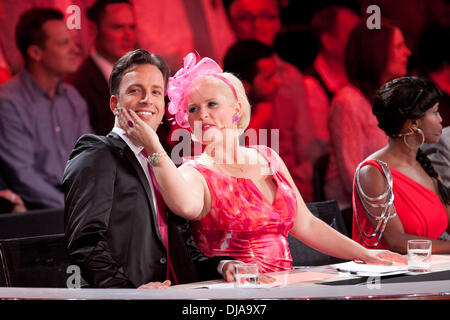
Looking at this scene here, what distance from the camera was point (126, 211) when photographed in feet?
7.77

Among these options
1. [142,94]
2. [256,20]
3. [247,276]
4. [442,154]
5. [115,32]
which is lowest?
[247,276]

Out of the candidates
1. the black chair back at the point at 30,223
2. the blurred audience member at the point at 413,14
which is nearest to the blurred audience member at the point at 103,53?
the black chair back at the point at 30,223

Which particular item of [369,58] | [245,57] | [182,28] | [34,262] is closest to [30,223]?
[34,262]

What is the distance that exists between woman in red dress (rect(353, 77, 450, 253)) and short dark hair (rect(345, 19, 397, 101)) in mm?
2764

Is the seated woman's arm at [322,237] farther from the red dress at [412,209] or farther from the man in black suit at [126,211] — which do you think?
the red dress at [412,209]

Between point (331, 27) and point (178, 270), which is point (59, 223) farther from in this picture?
point (331, 27)

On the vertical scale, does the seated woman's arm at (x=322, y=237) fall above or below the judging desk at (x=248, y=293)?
below

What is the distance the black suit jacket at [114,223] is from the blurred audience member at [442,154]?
1919 mm

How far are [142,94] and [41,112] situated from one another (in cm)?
284

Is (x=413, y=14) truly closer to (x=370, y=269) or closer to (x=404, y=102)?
(x=404, y=102)

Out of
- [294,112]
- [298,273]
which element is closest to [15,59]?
[294,112]

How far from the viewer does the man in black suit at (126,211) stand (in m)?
2.26

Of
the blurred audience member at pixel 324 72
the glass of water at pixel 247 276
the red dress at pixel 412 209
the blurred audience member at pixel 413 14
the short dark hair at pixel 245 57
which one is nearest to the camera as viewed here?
the glass of water at pixel 247 276

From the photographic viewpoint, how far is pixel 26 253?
2545mm
